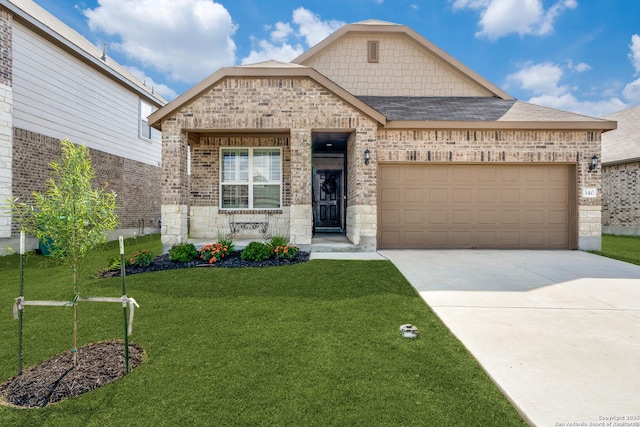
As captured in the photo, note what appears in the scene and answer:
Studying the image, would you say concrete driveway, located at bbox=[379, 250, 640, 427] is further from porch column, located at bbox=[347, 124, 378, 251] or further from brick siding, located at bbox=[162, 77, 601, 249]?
brick siding, located at bbox=[162, 77, 601, 249]

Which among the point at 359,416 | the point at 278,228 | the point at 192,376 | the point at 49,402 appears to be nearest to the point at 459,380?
the point at 359,416

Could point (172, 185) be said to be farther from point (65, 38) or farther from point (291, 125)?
point (65, 38)

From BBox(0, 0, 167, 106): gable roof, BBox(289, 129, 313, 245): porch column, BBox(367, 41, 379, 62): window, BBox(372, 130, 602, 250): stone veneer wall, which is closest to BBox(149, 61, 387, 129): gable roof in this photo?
BBox(372, 130, 602, 250): stone veneer wall

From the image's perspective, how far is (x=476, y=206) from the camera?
9.42 metres

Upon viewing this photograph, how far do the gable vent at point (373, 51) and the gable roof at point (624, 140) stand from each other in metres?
12.3

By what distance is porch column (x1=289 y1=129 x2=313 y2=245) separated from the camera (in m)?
8.67

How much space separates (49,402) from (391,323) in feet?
11.0

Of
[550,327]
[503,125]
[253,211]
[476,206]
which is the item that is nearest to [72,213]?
[550,327]

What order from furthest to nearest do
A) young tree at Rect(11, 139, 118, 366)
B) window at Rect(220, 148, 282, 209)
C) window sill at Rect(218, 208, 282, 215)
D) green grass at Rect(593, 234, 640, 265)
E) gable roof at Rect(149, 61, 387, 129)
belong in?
window at Rect(220, 148, 282, 209) < window sill at Rect(218, 208, 282, 215) < gable roof at Rect(149, 61, 387, 129) < green grass at Rect(593, 234, 640, 265) < young tree at Rect(11, 139, 118, 366)

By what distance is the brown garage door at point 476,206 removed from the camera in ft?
30.7

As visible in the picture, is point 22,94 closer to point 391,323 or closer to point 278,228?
point 278,228

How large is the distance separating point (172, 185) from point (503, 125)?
9494 mm

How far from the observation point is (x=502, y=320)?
3990 mm

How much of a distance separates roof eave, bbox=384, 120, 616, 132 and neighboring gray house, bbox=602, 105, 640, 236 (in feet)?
24.9
